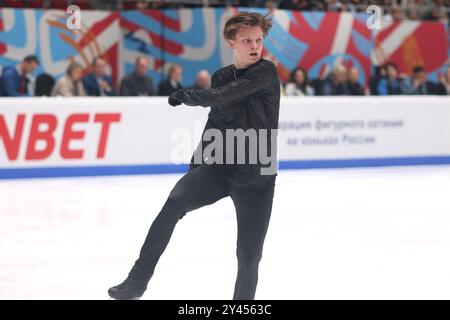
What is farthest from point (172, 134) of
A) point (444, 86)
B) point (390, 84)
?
point (444, 86)

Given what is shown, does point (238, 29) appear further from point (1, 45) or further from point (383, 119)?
point (1, 45)

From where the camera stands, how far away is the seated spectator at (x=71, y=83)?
13.2 metres

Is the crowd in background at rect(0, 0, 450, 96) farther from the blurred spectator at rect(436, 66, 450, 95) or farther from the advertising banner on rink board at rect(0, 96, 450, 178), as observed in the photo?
the advertising banner on rink board at rect(0, 96, 450, 178)

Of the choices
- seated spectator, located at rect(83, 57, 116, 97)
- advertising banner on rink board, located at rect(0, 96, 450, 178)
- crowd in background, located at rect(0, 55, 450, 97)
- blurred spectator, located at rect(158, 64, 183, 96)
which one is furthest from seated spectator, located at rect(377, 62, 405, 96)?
seated spectator, located at rect(83, 57, 116, 97)

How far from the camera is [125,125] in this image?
1277cm

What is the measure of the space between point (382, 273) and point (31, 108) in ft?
22.7

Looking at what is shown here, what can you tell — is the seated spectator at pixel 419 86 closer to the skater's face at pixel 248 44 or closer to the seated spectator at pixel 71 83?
the seated spectator at pixel 71 83

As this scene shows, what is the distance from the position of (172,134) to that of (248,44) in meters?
8.44

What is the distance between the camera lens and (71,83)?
13.3 meters

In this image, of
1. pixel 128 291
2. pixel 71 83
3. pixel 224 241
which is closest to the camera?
pixel 128 291

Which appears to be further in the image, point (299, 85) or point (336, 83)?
point (336, 83)

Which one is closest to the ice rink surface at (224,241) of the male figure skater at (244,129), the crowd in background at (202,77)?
the male figure skater at (244,129)

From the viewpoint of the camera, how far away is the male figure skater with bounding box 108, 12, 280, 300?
4684mm

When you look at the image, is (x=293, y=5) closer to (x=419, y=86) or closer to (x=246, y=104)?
(x=419, y=86)
